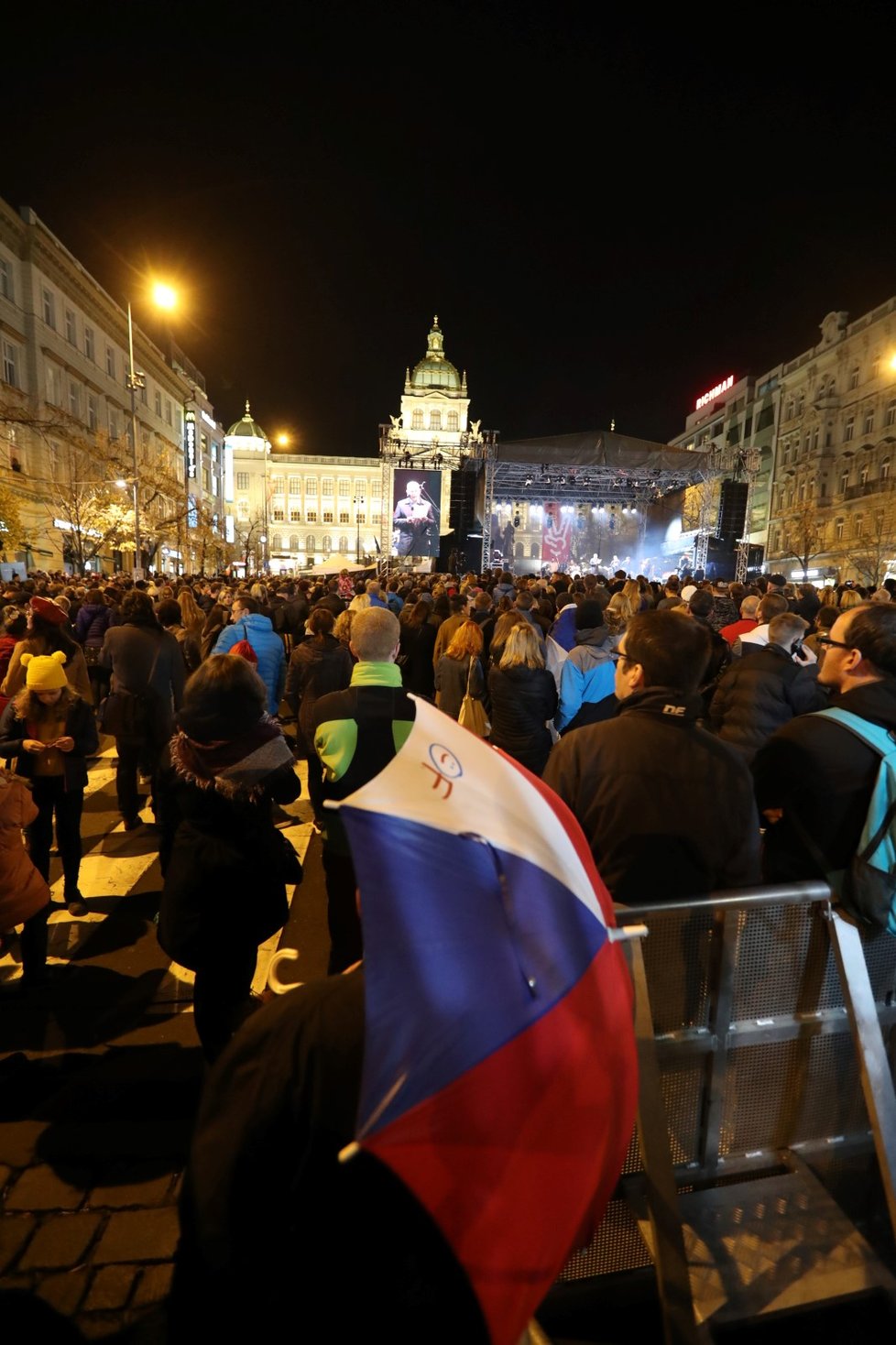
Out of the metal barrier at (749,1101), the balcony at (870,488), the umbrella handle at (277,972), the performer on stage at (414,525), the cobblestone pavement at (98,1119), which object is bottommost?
the cobblestone pavement at (98,1119)

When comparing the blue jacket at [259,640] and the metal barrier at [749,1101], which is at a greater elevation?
the blue jacket at [259,640]

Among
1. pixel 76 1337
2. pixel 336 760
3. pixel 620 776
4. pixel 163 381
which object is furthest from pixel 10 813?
pixel 163 381

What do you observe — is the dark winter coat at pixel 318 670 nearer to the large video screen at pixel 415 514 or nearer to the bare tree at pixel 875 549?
the large video screen at pixel 415 514

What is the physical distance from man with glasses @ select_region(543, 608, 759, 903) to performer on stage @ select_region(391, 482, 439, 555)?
28077 millimetres

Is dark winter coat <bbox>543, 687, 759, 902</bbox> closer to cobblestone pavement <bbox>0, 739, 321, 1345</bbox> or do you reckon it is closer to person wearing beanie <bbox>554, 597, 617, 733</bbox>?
cobblestone pavement <bbox>0, 739, 321, 1345</bbox>

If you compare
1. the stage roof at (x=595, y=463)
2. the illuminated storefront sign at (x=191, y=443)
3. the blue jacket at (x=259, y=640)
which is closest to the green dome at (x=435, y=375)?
the illuminated storefront sign at (x=191, y=443)

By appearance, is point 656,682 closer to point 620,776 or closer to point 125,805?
point 620,776

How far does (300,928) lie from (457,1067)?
3784mm

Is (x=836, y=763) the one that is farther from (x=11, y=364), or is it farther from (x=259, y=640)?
(x=11, y=364)

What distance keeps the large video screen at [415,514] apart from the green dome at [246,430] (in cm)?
9461

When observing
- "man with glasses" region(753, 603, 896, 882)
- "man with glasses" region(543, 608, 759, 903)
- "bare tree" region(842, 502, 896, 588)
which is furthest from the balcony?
"man with glasses" region(543, 608, 759, 903)

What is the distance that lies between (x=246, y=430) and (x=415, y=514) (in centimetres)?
9705

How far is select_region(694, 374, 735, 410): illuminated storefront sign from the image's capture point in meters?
71.3

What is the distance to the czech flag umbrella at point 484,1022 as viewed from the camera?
0.93 metres
